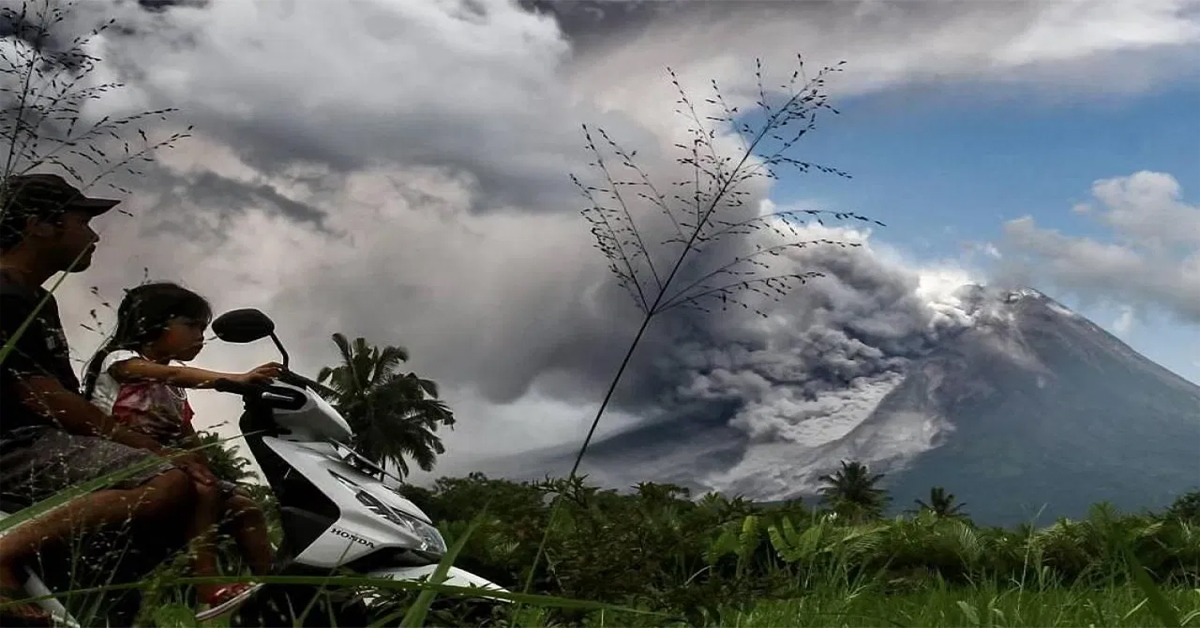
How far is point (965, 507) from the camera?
5.20 m

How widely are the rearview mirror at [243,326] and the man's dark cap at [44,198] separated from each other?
354mm

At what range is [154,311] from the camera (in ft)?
9.32

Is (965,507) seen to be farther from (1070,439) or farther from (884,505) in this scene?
(1070,439)

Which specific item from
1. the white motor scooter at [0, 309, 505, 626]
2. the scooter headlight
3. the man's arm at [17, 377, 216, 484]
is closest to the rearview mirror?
the white motor scooter at [0, 309, 505, 626]

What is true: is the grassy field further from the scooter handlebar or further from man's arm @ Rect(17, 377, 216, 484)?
man's arm @ Rect(17, 377, 216, 484)

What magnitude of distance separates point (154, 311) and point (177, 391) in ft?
1.09

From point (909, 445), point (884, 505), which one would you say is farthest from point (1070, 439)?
point (884, 505)

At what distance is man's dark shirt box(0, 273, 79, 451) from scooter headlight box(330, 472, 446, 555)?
700mm

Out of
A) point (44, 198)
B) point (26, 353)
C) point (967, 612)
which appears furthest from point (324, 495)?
point (967, 612)

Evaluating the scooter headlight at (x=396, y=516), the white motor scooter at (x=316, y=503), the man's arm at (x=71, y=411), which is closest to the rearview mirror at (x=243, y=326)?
the white motor scooter at (x=316, y=503)

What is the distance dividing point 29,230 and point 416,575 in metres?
1.22

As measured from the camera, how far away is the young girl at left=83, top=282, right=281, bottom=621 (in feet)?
9.02

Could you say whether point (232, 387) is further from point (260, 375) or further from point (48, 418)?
point (48, 418)

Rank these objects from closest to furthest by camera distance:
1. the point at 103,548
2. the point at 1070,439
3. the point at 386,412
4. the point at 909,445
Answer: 1. the point at 103,548
2. the point at 386,412
3. the point at 909,445
4. the point at 1070,439
